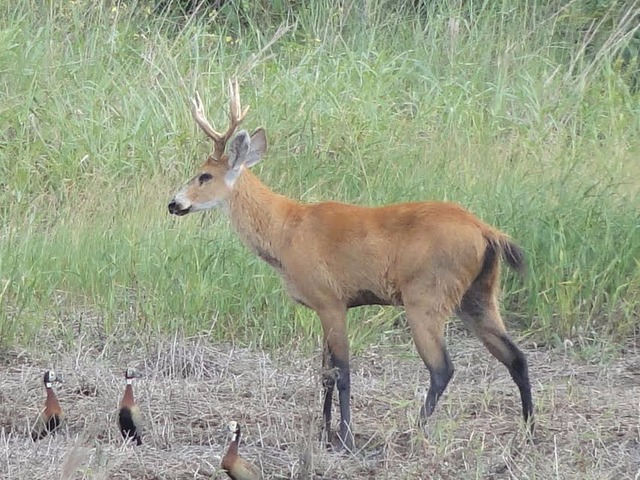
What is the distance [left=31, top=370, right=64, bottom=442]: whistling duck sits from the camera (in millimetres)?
5496

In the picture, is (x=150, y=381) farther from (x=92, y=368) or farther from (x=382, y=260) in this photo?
(x=382, y=260)

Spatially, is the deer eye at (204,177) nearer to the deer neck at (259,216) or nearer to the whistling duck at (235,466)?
the deer neck at (259,216)

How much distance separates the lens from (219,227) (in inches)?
304

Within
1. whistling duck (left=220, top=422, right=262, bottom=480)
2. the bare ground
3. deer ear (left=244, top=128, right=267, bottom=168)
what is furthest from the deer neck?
whistling duck (left=220, top=422, right=262, bottom=480)

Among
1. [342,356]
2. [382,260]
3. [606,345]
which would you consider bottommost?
[606,345]

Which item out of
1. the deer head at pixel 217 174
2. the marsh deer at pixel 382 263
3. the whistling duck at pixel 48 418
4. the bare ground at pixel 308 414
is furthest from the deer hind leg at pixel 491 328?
the whistling duck at pixel 48 418

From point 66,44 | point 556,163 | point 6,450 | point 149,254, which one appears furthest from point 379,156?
point 6,450

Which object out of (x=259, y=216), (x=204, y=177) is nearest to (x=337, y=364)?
(x=259, y=216)

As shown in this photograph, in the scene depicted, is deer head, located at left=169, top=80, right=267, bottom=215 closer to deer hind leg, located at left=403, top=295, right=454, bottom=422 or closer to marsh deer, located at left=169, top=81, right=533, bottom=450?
marsh deer, located at left=169, top=81, right=533, bottom=450

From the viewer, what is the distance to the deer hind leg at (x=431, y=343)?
5.62 meters

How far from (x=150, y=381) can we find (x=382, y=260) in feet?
4.25

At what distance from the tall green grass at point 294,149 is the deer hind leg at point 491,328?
1.06 m

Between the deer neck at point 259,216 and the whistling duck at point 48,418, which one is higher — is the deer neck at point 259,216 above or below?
above

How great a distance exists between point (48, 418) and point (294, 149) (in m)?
3.75
